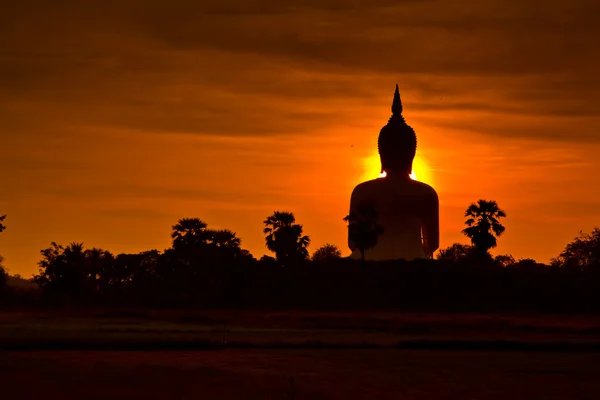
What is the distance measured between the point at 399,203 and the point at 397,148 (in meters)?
5.52

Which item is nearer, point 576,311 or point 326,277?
point 576,311

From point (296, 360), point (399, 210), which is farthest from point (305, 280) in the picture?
point (296, 360)

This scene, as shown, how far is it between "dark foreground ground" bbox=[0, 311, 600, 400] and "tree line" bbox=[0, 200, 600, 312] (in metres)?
17.7

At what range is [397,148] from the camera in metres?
96.6

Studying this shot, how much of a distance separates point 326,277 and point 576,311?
53.6 feet

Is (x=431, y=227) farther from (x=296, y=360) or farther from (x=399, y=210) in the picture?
(x=296, y=360)

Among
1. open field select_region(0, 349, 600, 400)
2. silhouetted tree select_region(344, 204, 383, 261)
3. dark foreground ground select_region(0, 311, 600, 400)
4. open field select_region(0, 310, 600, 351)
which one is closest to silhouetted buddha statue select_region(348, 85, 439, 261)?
silhouetted tree select_region(344, 204, 383, 261)

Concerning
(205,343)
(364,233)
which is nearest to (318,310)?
(364,233)

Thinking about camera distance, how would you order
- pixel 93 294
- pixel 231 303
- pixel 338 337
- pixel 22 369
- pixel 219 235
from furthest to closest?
pixel 219 235 < pixel 93 294 < pixel 231 303 < pixel 338 337 < pixel 22 369

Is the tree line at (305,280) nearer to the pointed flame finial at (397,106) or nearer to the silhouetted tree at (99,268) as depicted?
the silhouetted tree at (99,268)

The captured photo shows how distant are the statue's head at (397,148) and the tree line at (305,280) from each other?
39.2 feet

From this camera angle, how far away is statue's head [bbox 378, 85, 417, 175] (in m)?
96.7

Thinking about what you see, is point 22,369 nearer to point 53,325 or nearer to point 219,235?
point 53,325

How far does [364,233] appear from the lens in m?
81.9
